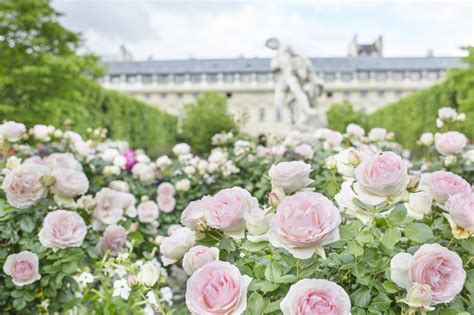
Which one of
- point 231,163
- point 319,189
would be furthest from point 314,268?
point 231,163

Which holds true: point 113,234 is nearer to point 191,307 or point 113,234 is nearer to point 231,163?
point 191,307

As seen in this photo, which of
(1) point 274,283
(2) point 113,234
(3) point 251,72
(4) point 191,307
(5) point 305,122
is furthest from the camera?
(3) point 251,72

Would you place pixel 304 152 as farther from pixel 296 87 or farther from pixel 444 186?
pixel 296 87

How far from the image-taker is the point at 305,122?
366 inches

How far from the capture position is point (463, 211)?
1.25m

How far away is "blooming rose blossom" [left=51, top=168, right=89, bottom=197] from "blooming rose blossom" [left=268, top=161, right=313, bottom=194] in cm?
118

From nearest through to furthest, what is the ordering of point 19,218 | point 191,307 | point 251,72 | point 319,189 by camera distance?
point 191,307 → point 19,218 → point 319,189 → point 251,72

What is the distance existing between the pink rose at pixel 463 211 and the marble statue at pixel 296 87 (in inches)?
316

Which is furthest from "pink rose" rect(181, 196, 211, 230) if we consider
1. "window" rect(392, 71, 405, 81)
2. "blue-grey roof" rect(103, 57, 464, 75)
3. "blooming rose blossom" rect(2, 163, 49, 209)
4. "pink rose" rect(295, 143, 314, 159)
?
"window" rect(392, 71, 405, 81)

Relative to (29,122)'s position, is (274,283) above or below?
above

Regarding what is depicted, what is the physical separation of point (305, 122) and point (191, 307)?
8325mm

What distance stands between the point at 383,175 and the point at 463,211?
0.21 meters

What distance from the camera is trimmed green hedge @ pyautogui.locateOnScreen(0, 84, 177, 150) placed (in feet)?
42.5

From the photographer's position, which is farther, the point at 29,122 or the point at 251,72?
the point at 251,72
